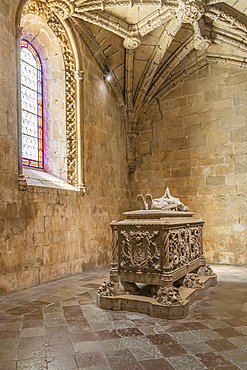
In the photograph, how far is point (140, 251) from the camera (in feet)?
A: 12.3

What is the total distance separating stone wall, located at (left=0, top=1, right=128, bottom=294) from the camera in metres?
4.48

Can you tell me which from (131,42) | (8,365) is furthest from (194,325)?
(131,42)

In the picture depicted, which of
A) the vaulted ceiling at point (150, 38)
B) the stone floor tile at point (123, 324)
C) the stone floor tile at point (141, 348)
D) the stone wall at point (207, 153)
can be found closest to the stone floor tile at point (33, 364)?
the stone floor tile at point (141, 348)

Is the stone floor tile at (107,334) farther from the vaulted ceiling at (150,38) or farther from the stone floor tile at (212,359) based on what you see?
the vaulted ceiling at (150,38)

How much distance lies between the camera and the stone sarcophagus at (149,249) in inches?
141

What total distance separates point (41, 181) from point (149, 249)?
8.47ft

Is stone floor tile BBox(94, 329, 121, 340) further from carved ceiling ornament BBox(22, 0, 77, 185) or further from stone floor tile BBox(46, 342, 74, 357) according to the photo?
carved ceiling ornament BBox(22, 0, 77, 185)

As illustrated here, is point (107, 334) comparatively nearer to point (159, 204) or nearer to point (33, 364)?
point (33, 364)

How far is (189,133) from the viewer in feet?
26.3

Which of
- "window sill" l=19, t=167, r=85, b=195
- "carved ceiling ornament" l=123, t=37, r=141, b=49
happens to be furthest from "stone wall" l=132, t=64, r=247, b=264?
"window sill" l=19, t=167, r=85, b=195

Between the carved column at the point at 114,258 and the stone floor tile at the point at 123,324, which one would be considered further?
the carved column at the point at 114,258

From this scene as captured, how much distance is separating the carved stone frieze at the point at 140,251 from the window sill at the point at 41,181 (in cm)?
184

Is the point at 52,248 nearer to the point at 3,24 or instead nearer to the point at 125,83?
the point at 3,24

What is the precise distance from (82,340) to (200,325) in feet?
3.79
